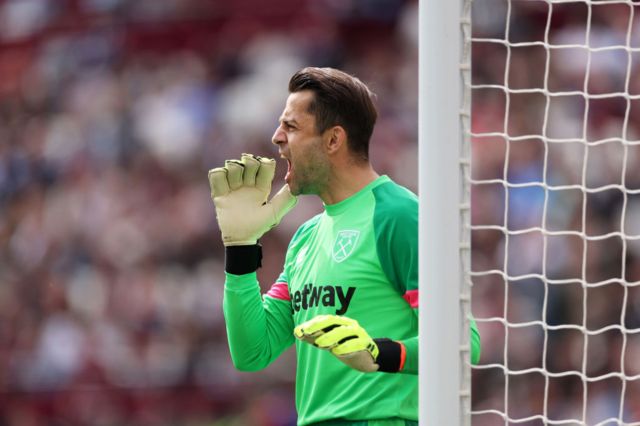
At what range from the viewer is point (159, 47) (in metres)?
9.12

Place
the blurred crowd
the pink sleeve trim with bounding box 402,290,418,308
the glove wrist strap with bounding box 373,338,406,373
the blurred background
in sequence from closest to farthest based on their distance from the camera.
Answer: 1. the glove wrist strap with bounding box 373,338,406,373
2. the pink sleeve trim with bounding box 402,290,418,308
3. the blurred background
4. the blurred crowd

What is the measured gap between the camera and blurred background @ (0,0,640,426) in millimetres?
6820

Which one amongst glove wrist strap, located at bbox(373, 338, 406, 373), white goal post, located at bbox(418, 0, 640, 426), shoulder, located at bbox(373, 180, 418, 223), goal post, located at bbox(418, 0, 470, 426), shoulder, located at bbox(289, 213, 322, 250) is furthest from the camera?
white goal post, located at bbox(418, 0, 640, 426)

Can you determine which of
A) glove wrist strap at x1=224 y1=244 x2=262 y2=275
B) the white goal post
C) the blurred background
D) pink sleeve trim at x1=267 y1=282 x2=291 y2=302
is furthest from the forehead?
the blurred background

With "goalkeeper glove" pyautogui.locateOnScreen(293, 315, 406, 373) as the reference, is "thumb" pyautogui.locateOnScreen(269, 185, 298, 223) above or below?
above

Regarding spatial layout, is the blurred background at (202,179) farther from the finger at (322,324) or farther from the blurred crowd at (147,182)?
the finger at (322,324)

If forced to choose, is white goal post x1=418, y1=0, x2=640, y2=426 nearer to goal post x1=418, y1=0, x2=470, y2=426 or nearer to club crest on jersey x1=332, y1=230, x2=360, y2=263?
club crest on jersey x1=332, y1=230, x2=360, y2=263

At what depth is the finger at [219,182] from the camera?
372 cm

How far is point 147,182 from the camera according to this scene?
8898 mm

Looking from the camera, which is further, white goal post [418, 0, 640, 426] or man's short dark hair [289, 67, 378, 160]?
white goal post [418, 0, 640, 426]

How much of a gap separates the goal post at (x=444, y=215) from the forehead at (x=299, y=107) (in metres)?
0.71

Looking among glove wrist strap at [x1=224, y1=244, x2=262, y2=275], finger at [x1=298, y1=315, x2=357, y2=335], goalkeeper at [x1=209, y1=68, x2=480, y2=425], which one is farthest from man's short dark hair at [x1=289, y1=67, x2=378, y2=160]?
finger at [x1=298, y1=315, x2=357, y2=335]

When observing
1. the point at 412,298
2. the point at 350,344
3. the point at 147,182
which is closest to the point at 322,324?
the point at 350,344

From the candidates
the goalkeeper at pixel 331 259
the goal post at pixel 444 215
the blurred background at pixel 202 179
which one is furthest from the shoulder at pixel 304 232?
the blurred background at pixel 202 179
